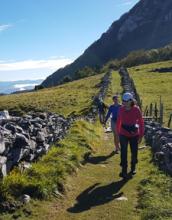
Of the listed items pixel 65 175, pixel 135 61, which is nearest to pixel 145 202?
pixel 65 175

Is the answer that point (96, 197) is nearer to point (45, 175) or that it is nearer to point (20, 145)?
point (45, 175)

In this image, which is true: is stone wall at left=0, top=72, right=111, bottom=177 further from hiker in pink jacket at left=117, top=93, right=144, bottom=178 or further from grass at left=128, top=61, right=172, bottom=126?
grass at left=128, top=61, right=172, bottom=126

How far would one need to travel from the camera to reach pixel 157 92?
73.6 m

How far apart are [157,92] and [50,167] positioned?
58.9 meters

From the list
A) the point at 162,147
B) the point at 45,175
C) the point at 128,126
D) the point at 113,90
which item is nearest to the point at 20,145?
the point at 45,175

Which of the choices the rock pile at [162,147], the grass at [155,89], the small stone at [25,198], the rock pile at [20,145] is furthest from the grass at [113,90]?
the small stone at [25,198]

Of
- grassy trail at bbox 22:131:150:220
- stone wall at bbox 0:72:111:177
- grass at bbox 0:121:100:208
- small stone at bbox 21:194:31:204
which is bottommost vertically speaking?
grassy trail at bbox 22:131:150:220

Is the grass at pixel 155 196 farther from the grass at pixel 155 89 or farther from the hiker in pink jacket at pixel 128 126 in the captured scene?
the grass at pixel 155 89

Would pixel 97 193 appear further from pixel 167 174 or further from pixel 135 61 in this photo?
pixel 135 61

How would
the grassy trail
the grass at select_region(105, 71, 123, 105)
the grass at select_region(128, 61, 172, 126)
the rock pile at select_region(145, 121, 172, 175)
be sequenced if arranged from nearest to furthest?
the grassy trail, the rock pile at select_region(145, 121, 172, 175), the grass at select_region(128, 61, 172, 126), the grass at select_region(105, 71, 123, 105)

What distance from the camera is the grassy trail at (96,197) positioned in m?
13.3

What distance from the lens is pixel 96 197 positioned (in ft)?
50.1

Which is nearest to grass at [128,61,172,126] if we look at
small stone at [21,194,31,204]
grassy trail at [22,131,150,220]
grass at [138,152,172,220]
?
grassy trail at [22,131,150,220]

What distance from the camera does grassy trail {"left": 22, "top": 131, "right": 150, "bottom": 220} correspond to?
13.3 m
